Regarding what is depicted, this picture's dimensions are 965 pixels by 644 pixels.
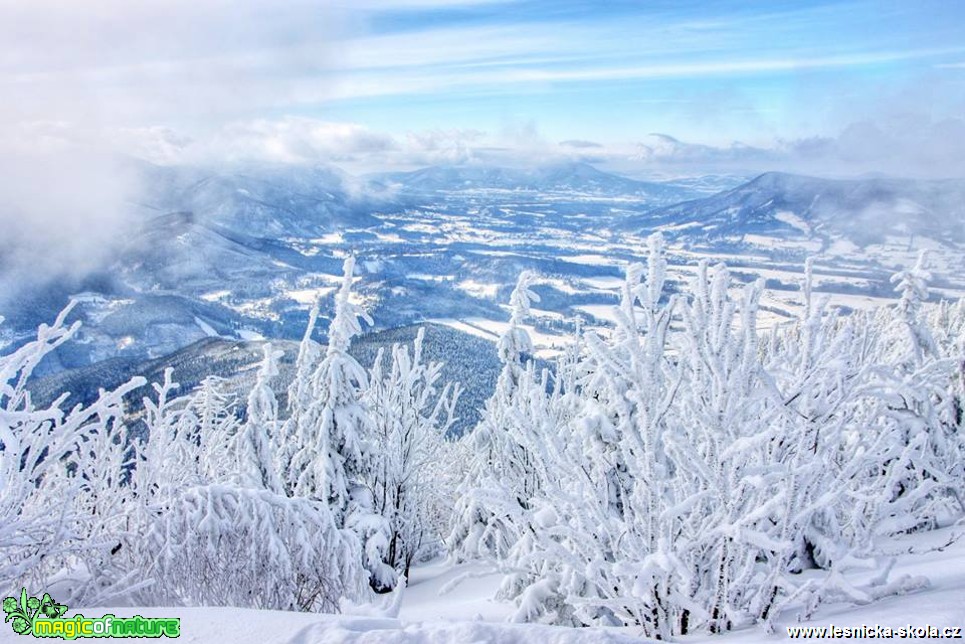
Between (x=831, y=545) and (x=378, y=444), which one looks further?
(x=378, y=444)

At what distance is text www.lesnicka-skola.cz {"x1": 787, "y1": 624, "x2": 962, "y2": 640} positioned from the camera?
3.48m

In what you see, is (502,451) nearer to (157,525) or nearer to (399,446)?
(399,446)

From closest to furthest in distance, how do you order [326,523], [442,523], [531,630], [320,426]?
[531,630]
[326,523]
[320,426]
[442,523]

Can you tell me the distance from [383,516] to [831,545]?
11.5 metres

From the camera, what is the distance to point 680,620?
15.6 feet

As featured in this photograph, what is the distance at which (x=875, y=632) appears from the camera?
3.63 m

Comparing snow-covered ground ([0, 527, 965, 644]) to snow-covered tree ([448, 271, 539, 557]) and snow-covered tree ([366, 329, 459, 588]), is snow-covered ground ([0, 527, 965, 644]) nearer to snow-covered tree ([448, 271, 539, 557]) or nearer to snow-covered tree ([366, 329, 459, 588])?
Result: snow-covered tree ([448, 271, 539, 557])

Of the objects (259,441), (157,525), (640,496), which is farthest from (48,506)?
(259,441)

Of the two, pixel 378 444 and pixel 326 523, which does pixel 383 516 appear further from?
pixel 326 523

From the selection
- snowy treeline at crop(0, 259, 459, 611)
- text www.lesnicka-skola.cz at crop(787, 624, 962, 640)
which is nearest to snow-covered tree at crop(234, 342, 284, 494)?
snowy treeline at crop(0, 259, 459, 611)

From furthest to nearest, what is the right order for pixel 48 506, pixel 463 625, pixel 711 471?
1. pixel 48 506
2. pixel 711 471
3. pixel 463 625

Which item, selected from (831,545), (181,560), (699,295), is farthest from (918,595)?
(181,560)

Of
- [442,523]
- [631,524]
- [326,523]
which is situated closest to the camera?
[631,524]

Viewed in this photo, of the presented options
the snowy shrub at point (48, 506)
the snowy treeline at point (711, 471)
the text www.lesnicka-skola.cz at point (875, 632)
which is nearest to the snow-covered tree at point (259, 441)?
the snowy shrub at point (48, 506)
